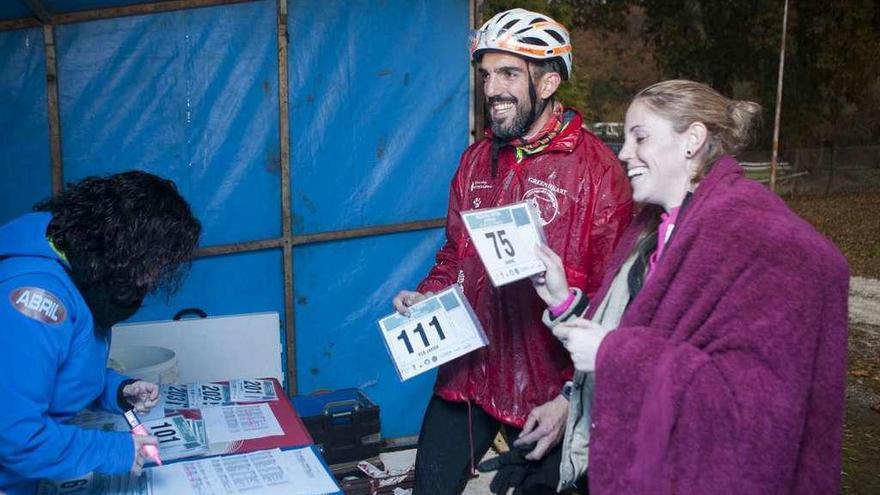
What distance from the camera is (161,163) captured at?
14.7 ft

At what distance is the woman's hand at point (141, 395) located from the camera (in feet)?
8.67

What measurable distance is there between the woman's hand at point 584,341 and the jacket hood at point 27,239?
1.40 m

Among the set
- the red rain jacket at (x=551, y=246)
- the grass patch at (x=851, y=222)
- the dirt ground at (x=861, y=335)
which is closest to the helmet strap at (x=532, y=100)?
the red rain jacket at (x=551, y=246)

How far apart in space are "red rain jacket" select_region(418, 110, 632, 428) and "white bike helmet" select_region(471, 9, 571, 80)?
27cm

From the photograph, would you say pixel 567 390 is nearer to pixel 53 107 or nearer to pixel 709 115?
pixel 709 115

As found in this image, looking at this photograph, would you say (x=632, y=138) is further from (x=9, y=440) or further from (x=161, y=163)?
(x=161, y=163)

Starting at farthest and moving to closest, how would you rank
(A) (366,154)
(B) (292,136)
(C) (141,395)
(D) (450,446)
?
(A) (366,154) < (B) (292,136) < (D) (450,446) < (C) (141,395)

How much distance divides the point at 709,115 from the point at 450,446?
167 centimetres

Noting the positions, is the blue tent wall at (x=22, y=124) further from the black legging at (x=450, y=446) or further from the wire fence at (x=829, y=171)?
the wire fence at (x=829, y=171)

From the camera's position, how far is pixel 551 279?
267cm

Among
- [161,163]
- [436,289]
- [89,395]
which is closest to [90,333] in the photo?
[89,395]

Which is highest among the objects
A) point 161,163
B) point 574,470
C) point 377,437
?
point 161,163

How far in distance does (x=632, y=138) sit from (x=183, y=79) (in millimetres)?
2953

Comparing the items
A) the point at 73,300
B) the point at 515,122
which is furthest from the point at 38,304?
the point at 515,122
